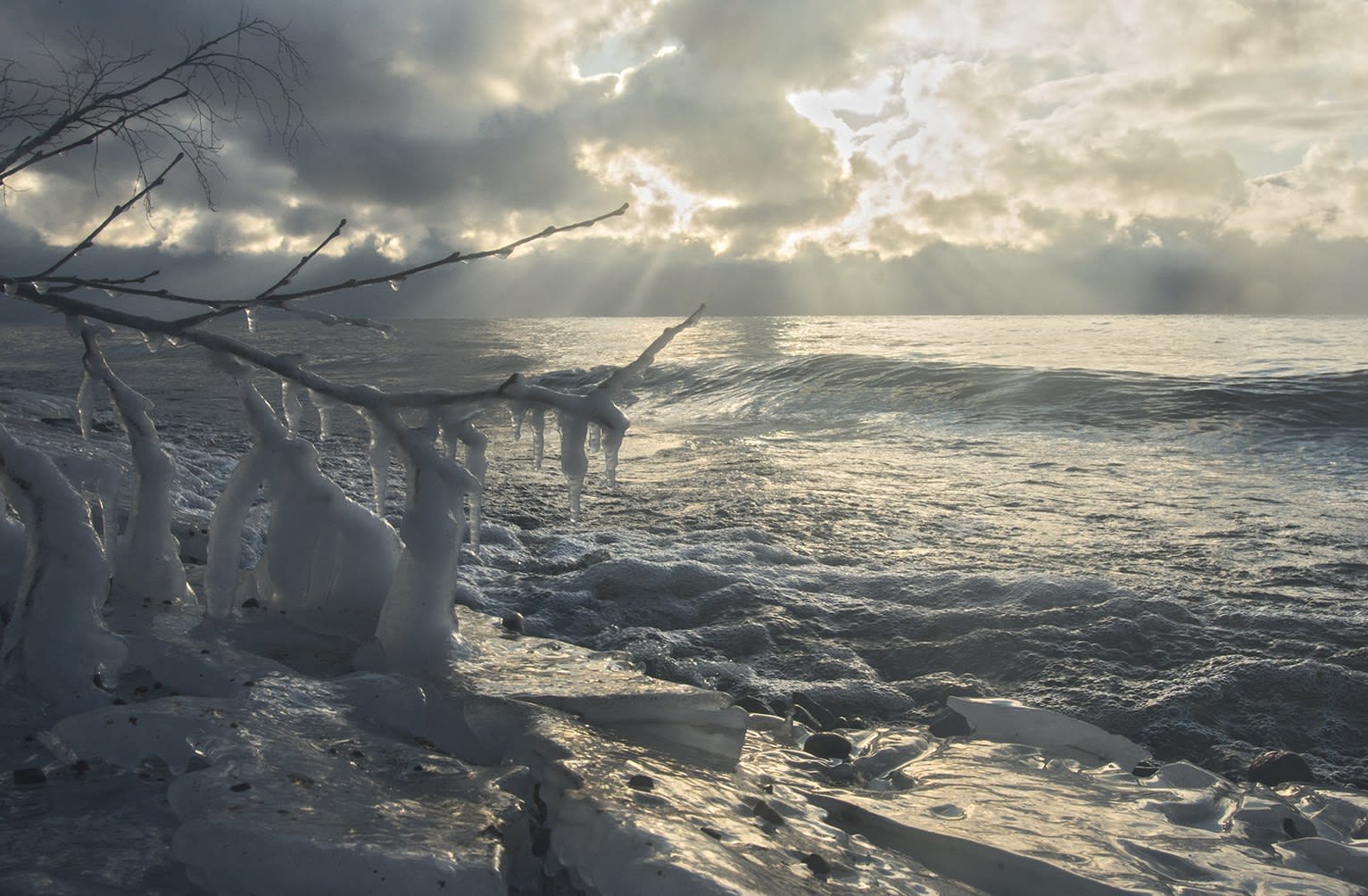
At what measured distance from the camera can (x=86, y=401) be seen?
3246 millimetres

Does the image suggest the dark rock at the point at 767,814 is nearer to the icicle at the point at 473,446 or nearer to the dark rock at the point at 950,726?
the icicle at the point at 473,446

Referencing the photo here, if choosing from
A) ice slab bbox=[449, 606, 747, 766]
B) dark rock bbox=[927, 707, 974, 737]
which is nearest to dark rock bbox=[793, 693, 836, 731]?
dark rock bbox=[927, 707, 974, 737]

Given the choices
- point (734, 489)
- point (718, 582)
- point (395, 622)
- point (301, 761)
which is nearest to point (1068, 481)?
point (734, 489)

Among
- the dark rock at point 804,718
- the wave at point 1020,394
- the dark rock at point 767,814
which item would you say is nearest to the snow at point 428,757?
the dark rock at point 767,814

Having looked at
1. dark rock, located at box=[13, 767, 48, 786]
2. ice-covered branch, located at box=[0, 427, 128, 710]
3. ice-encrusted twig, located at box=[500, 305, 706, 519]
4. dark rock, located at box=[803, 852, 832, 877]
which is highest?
ice-encrusted twig, located at box=[500, 305, 706, 519]

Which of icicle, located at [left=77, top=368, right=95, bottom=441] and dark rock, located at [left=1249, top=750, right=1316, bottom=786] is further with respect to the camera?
dark rock, located at [left=1249, top=750, right=1316, bottom=786]

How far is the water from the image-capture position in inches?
161

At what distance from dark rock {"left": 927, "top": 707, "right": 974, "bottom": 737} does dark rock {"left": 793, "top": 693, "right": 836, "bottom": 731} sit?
0.43m

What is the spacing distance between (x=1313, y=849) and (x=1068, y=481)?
6650mm

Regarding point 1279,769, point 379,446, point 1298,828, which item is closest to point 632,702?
point 379,446

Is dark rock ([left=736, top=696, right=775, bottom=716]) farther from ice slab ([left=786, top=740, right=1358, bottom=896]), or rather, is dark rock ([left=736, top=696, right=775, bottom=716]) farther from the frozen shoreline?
ice slab ([left=786, top=740, right=1358, bottom=896])

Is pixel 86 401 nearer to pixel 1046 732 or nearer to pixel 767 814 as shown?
pixel 767 814

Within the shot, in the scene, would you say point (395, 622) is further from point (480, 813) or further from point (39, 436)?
point (39, 436)

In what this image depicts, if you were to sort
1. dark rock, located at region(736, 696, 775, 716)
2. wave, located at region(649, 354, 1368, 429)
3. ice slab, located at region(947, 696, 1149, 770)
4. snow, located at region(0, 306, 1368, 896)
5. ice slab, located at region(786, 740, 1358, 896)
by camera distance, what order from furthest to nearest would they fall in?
wave, located at region(649, 354, 1368, 429), dark rock, located at region(736, 696, 775, 716), ice slab, located at region(947, 696, 1149, 770), ice slab, located at region(786, 740, 1358, 896), snow, located at region(0, 306, 1368, 896)
